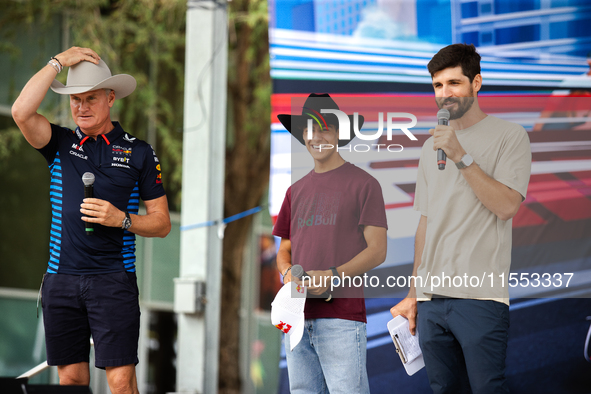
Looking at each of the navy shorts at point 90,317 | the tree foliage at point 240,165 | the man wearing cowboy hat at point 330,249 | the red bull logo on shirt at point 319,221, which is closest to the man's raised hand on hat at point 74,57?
the navy shorts at point 90,317

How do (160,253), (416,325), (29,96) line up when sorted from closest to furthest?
(29,96)
(416,325)
(160,253)

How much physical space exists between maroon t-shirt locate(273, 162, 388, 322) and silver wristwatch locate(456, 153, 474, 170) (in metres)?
0.48

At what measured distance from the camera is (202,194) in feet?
15.2

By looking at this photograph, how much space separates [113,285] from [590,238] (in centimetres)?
233

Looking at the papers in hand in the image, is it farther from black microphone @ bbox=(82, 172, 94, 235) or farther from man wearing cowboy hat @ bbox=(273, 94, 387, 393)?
black microphone @ bbox=(82, 172, 94, 235)

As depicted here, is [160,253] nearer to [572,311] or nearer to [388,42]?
[388,42]

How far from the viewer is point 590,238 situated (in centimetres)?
330

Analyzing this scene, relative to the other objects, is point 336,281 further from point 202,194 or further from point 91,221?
point 202,194

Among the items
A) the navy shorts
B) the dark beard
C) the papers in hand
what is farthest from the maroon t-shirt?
the navy shorts

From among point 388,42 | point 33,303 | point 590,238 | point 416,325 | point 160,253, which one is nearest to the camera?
point 416,325

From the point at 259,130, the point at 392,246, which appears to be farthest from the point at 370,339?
the point at 259,130

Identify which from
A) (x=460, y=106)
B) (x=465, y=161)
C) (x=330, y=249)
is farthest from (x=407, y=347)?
(x=460, y=106)

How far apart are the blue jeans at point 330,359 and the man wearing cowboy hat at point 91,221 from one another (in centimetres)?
72

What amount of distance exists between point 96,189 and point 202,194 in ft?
6.01
